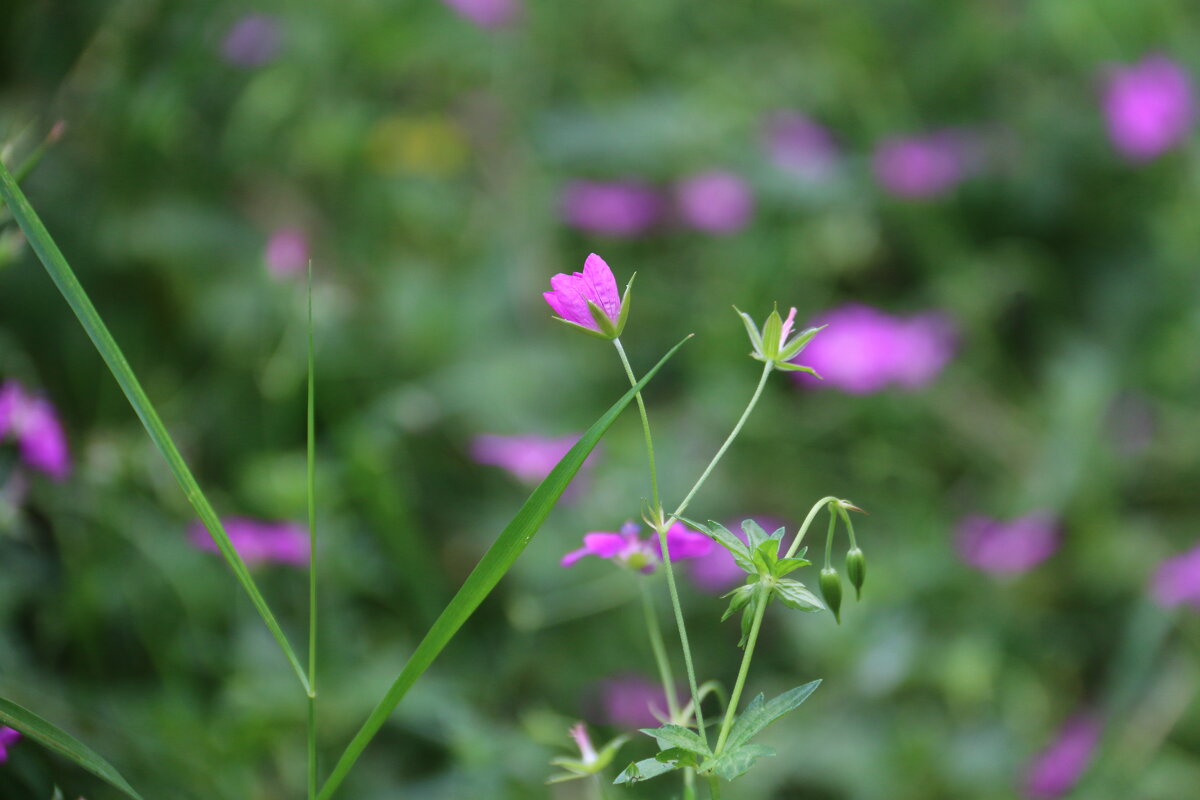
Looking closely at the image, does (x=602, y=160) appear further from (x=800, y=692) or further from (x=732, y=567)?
(x=800, y=692)

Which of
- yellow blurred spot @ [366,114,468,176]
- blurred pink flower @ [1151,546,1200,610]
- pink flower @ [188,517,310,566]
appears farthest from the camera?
yellow blurred spot @ [366,114,468,176]

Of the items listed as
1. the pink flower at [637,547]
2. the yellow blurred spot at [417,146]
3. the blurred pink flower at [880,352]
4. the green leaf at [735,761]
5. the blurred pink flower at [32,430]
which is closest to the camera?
the green leaf at [735,761]

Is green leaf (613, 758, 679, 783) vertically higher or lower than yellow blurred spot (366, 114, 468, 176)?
lower

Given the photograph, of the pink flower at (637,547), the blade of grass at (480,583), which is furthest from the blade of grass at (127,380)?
the pink flower at (637,547)

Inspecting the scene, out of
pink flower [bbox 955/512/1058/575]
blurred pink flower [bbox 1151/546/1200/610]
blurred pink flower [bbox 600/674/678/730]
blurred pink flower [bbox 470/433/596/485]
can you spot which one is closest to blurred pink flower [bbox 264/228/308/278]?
blurred pink flower [bbox 470/433/596/485]

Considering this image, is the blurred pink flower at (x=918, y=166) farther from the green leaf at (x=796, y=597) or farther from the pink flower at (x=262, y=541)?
the green leaf at (x=796, y=597)

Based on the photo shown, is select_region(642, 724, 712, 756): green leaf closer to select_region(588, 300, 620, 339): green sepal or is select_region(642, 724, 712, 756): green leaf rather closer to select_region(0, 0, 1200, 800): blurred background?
select_region(588, 300, 620, 339): green sepal
